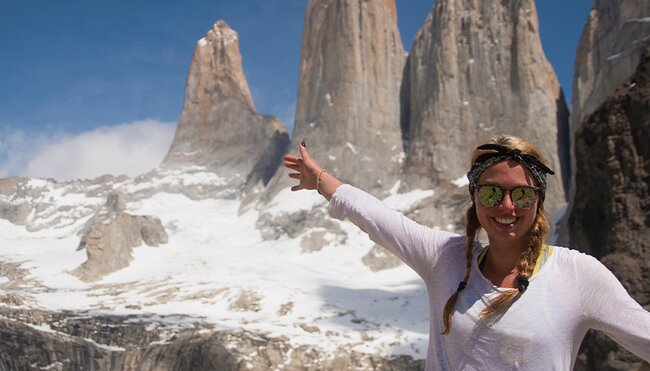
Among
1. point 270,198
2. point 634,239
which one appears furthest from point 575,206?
point 270,198

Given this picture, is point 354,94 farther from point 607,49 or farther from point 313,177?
point 313,177

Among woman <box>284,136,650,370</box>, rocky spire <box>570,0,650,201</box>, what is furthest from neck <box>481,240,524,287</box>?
rocky spire <box>570,0,650,201</box>

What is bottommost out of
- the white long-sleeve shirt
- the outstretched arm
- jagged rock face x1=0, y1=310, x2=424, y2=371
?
jagged rock face x1=0, y1=310, x2=424, y2=371

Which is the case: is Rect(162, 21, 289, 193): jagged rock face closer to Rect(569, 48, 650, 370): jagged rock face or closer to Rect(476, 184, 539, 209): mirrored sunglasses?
Rect(569, 48, 650, 370): jagged rock face

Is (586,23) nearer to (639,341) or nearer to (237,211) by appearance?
(237,211)

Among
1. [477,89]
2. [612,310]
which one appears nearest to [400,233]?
[612,310]

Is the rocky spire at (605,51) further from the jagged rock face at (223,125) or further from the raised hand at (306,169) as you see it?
the jagged rock face at (223,125)

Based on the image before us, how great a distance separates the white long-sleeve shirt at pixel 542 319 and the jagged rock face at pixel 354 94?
50515 mm

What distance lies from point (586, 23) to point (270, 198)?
28.9 meters

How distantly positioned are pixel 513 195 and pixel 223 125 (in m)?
76.5

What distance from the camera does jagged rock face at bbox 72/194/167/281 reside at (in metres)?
43.0

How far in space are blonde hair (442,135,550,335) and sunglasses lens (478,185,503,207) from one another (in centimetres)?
13

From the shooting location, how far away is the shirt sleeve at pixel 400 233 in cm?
213

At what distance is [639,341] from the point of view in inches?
72.4
